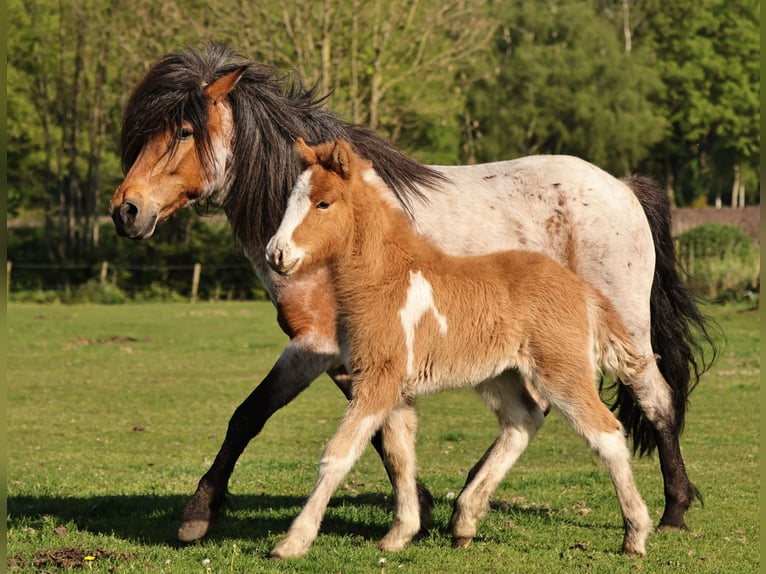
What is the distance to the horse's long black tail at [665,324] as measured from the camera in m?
8.23

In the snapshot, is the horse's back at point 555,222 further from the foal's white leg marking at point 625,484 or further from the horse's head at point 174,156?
the foal's white leg marking at point 625,484

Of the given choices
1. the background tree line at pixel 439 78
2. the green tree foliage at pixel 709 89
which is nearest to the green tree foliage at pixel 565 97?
the background tree line at pixel 439 78

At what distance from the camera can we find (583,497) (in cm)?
843

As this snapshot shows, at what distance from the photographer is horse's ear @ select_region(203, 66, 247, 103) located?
732 cm

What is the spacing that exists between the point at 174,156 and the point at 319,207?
157 cm

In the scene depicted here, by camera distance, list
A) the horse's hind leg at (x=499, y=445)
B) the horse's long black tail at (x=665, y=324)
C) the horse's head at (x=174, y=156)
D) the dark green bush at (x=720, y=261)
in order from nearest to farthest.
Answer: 1. the horse's hind leg at (x=499, y=445)
2. the horse's head at (x=174, y=156)
3. the horse's long black tail at (x=665, y=324)
4. the dark green bush at (x=720, y=261)

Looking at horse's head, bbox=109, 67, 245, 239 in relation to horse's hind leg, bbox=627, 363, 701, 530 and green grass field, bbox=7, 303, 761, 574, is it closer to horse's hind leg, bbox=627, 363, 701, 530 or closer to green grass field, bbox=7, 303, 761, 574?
green grass field, bbox=7, 303, 761, 574

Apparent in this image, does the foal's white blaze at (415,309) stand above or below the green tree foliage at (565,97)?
below

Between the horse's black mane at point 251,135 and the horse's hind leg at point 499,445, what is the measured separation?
1.45m

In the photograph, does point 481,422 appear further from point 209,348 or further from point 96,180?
point 96,180

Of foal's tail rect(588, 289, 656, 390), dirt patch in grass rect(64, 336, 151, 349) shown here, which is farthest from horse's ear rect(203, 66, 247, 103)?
dirt patch in grass rect(64, 336, 151, 349)

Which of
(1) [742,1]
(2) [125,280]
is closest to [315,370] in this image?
(2) [125,280]

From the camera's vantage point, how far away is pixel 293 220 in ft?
19.9

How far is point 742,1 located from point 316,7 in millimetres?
41613
